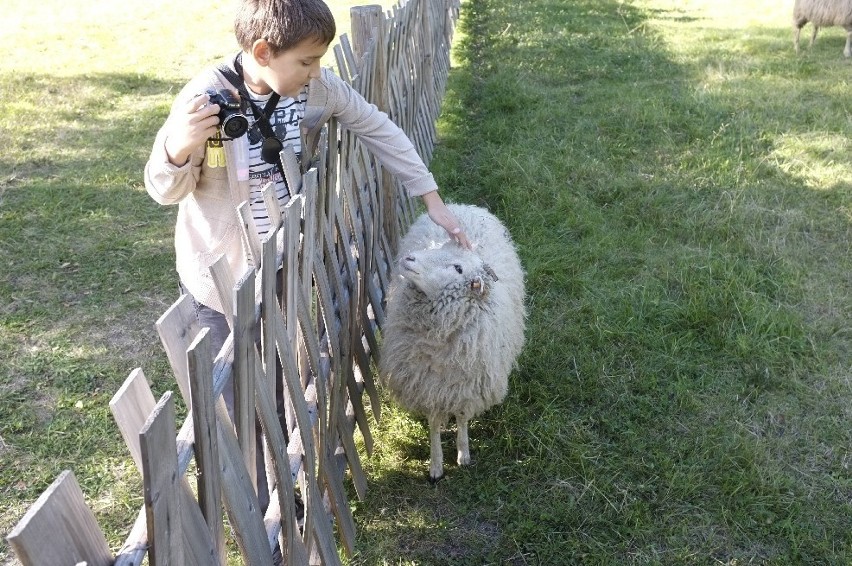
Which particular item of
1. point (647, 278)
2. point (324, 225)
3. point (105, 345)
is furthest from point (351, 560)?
point (647, 278)

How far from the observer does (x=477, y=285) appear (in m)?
2.95

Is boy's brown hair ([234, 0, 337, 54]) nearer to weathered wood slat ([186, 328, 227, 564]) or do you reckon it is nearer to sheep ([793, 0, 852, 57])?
weathered wood slat ([186, 328, 227, 564])

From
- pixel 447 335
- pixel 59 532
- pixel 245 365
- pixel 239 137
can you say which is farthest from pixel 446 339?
pixel 59 532

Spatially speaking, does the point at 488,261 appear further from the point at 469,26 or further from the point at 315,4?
the point at 469,26

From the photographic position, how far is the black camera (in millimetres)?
2012

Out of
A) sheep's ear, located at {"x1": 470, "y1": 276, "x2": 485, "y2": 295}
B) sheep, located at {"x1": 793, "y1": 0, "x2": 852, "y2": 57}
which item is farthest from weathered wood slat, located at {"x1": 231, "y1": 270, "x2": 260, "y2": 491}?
sheep, located at {"x1": 793, "y1": 0, "x2": 852, "y2": 57}

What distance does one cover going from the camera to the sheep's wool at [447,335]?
9.76 ft

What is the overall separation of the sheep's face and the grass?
0.84m

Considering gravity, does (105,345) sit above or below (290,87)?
below

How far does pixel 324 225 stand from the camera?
2.67 metres

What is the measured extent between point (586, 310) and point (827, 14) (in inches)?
284

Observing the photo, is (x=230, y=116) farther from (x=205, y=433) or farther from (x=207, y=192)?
(x=205, y=433)

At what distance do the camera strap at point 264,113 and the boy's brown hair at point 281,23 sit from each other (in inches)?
4.4

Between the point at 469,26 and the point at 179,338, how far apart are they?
11.5m
